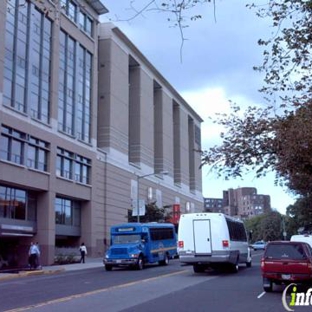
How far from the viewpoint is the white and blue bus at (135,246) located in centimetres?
3167

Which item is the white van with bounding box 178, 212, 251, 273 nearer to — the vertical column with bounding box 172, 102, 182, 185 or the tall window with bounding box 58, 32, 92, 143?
the tall window with bounding box 58, 32, 92, 143

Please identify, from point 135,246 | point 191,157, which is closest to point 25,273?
point 135,246

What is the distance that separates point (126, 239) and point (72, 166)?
18.2 metres

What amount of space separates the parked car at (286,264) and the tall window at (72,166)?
3216 cm

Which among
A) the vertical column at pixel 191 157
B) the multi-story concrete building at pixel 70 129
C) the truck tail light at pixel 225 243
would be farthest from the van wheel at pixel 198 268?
the vertical column at pixel 191 157

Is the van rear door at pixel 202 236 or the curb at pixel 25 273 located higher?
the van rear door at pixel 202 236

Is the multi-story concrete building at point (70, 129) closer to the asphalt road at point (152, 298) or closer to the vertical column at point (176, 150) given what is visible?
the vertical column at point (176, 150)

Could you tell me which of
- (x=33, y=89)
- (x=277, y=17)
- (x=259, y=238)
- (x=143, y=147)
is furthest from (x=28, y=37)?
(x=259, y=238)

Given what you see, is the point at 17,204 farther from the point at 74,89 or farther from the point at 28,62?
the point at 74,89

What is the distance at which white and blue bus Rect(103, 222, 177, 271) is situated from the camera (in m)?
31.7

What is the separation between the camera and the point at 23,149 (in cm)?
4184

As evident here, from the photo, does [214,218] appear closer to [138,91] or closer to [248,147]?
[248,147]

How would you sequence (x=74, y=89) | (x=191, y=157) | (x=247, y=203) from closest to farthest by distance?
(x=74, y=89) → (x=191, y=157) → (x=247, y=203)

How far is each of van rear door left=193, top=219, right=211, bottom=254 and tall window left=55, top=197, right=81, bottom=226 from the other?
2465cm
